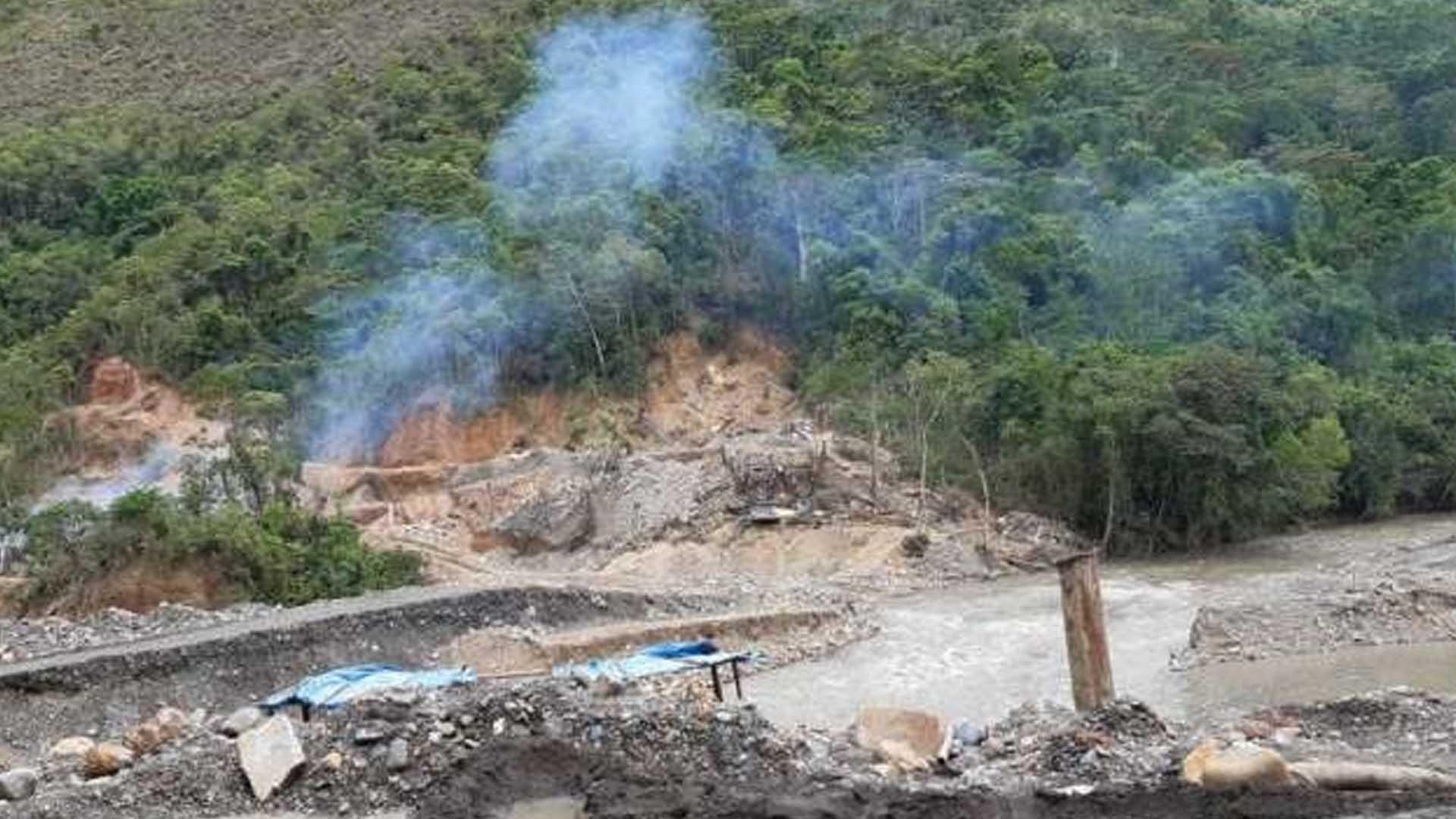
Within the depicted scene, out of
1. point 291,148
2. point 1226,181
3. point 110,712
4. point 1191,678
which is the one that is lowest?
point 1191,678

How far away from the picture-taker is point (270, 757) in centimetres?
1068

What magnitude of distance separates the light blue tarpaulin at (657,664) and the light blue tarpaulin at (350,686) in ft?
3.11

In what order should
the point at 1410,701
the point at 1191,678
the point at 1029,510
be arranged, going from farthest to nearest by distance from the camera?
the point at 1029,510
the point at 1191,678
the point at 1410,701

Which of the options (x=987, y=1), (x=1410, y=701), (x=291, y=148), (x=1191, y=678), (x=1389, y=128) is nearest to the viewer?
(x=1410, y=701)

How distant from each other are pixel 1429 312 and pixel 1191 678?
26.7 metres

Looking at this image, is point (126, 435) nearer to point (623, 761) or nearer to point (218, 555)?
point (218, 555)

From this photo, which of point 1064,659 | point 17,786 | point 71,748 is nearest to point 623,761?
point 17,786

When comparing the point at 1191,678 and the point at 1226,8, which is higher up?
the point at 1226,8

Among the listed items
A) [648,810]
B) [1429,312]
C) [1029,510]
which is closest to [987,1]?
[1429,312]

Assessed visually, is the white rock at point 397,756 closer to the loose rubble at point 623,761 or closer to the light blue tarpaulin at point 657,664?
the loose rubble at point 623,761

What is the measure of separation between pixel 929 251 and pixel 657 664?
1131 inches

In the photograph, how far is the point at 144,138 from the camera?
184 feet

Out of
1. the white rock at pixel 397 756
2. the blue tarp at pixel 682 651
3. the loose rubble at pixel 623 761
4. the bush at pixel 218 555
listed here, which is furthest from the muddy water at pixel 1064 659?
the bush at pixel 218 555

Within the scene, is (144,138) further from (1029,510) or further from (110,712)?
(110,712)
